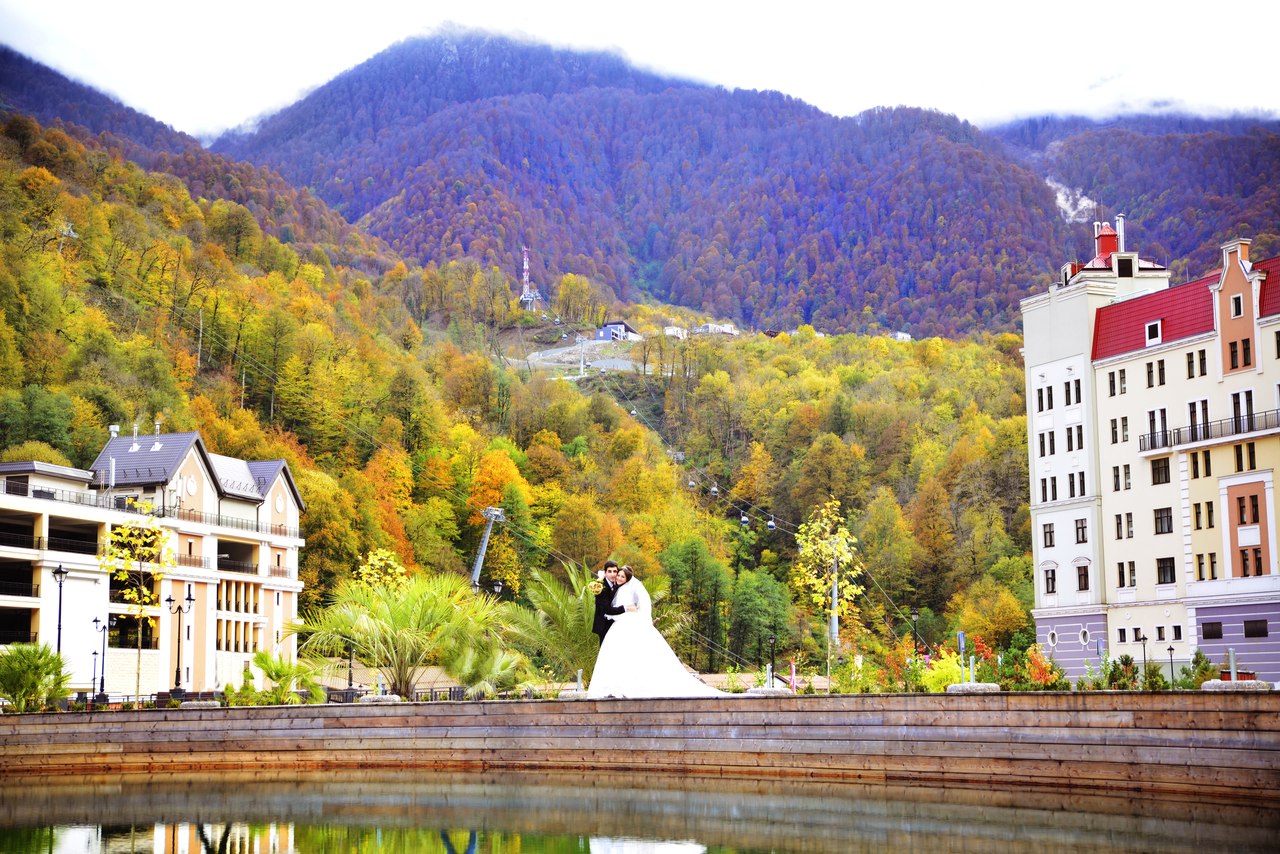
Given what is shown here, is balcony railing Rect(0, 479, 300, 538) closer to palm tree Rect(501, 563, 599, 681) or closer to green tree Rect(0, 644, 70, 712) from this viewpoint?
green tree Rect(0, 644, 70, 712)

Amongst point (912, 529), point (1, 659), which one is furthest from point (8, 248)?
point (1, 659)

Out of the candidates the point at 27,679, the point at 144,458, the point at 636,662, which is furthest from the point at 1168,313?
the point at 144,458

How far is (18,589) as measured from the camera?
70.8 m

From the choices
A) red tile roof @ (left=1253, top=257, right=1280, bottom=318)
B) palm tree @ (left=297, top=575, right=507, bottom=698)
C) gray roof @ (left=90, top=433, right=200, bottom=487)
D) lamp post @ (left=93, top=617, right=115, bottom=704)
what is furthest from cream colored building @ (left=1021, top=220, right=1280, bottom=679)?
gray roof @ (left=90, top=433, right=200, bottom=487)

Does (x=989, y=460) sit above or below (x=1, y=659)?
above

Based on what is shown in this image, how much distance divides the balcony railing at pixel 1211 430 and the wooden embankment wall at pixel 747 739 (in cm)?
3570

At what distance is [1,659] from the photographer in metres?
44.4

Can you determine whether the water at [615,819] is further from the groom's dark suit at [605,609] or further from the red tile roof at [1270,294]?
the red tile roof at [1270,294]

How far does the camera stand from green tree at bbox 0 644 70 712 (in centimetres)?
4341

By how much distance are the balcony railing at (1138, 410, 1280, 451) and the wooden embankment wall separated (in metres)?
35.7

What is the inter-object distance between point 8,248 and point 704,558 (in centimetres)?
6542

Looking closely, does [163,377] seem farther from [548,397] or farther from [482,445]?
[548,397]

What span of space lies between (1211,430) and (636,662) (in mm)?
37052

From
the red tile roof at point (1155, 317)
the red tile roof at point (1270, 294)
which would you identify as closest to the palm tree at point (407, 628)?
the red tile roof at point (1155, 317)
